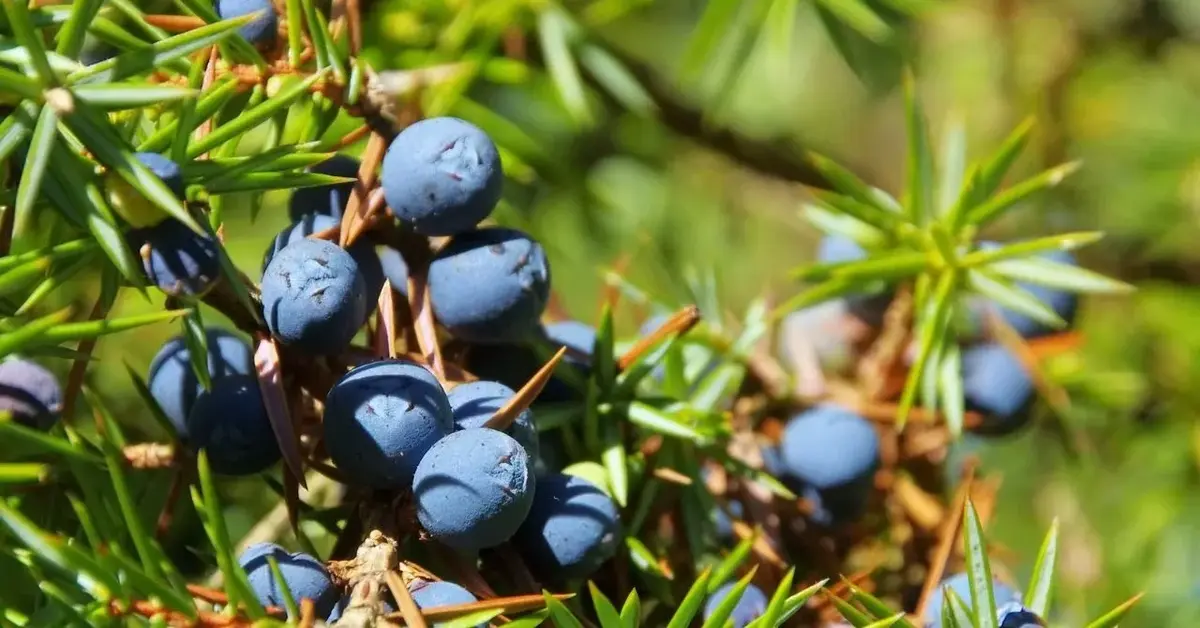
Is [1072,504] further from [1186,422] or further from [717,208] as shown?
[717,208]

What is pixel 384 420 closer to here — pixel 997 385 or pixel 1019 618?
pixel 1019 618

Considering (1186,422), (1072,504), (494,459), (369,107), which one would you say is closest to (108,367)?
(369,107)

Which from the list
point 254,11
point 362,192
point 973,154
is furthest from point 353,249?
point 973,154

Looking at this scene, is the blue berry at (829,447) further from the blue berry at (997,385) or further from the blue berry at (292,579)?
the blue berry at (292,579)

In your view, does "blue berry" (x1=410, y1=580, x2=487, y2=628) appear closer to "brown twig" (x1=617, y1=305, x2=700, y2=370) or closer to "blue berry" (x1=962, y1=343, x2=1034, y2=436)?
"brown twig" (x1=617, y1=305, x2=700, y2=370)

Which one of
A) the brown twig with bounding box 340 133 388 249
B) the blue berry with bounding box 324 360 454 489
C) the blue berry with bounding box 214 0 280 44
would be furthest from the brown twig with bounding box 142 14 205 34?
the blue berry with bounding box 324 360 454 489

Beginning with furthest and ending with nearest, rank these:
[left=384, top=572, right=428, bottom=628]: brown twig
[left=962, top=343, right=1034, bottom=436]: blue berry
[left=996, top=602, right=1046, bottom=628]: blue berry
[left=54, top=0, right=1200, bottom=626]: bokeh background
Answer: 1. [left=54, top=0, right=1200, bottom=626]: bokeh background
2. [left=962, top=343, right=1034, bottom=436]: blue berry
3. [left=996, top=602, right=1046, bottom=628]: blue berry
4. [left=384, top=572, right=428, bottom=628]: brown twig

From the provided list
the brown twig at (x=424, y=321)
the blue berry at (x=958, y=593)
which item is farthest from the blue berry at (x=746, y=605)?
the brown twig at (x=424, y=321)

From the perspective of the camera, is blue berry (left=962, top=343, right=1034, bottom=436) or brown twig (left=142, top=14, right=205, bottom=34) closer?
brown twig (left=142, top=14, right=205, bottom=34)
